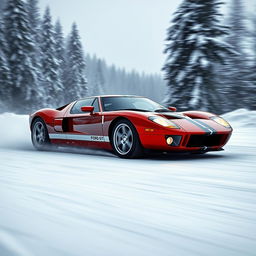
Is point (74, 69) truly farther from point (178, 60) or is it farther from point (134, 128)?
point (134, 128)

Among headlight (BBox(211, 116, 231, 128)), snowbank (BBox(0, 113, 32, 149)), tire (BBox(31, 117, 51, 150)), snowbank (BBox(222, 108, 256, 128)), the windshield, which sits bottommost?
snowbank (BBox(222, 108, 256, 128))

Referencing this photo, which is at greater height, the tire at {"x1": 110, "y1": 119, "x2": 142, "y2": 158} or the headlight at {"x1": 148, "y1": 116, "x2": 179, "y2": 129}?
the headlight at {"x1": 148, "y1": 116, "x2": 179, "y2": 129}

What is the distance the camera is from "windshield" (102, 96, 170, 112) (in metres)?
6.64

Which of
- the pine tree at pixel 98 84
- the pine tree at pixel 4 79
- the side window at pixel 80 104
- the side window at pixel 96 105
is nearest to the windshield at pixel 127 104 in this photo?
the side window at pixel 96 105

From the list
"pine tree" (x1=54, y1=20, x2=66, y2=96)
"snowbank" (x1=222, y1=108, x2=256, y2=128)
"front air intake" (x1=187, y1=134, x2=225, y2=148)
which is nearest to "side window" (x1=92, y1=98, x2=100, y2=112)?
"front air intake" (x1=187, y1=134, x2=225, y2=148)

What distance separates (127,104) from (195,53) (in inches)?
521

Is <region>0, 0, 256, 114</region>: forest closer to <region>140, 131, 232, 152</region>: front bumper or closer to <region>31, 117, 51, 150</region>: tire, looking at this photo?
<region>31, 117, 51, 150</region>: tire

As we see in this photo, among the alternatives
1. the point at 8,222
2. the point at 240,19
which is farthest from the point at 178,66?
the point at 240,19

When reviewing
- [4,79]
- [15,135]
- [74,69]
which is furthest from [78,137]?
[74,69]

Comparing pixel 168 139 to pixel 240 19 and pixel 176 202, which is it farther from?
pixel 240 19

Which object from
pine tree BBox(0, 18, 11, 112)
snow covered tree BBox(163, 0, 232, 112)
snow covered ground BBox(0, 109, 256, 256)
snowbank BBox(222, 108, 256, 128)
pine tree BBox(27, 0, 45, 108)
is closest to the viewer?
snow covered ground BBox(0, 109, 256, 256)

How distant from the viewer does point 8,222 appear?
2.45 metres

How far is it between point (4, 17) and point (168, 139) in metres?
34.1

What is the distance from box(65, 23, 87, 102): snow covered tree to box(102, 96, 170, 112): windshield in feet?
→ 154
